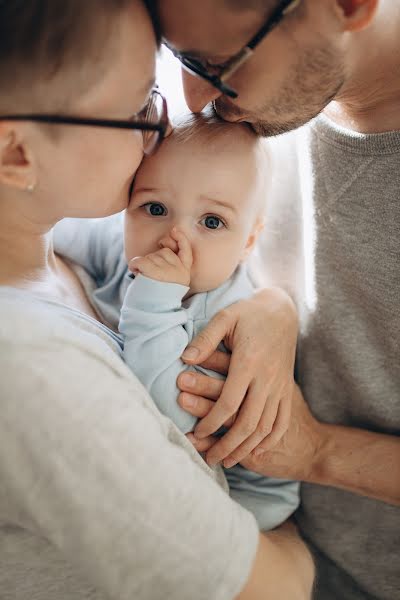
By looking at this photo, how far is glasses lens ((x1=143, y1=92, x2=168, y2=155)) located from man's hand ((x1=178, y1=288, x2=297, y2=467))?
0.47 m

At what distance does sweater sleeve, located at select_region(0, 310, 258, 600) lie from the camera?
924 mm

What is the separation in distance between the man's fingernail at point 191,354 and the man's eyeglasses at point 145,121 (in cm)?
50

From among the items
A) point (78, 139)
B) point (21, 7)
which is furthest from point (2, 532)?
point (21, 7)

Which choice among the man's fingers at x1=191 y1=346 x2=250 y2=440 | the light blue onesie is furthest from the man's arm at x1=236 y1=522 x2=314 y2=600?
the man's fingers at x1=191 y1=346 x2=250 y2=440

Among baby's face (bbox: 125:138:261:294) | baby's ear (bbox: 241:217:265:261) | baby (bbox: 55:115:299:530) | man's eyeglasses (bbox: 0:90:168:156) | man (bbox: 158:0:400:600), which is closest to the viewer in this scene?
man's eyeglasses (bbox: 0:90:168:156)

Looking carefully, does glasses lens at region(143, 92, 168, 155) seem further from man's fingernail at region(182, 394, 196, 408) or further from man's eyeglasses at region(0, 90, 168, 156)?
man's fingernail at region(182, 394, 196, 408)

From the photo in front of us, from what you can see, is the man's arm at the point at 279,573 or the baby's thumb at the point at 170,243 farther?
the baby's thumb at the point at 170,243

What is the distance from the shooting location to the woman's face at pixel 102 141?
1067 mm

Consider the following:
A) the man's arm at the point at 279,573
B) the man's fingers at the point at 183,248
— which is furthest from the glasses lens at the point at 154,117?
the man's arm at the point at 279,573

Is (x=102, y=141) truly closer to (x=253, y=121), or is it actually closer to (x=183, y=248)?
(x=183, y=248)

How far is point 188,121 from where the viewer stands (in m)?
1.44

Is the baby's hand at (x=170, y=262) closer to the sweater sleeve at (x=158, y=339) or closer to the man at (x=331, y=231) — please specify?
the sweater sleeve at (x=158, y=339)

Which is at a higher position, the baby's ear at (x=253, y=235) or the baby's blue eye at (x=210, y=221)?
the baby's blue eye at (x=210, y=221)

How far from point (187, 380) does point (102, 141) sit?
1.88 feet
